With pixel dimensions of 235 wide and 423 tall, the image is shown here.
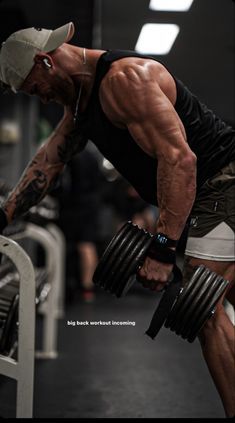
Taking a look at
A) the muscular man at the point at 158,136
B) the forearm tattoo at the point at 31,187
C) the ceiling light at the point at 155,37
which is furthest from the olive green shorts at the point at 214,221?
the forearm tattoo at the point at 31,187

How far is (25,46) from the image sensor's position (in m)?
2.15

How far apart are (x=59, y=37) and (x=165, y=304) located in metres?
0.91

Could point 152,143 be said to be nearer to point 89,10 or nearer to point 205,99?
point 205,99

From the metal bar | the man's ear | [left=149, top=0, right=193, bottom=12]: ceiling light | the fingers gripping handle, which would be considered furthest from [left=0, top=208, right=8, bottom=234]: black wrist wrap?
[left=149, top=0, right=193, bottom=12]: ceiling light

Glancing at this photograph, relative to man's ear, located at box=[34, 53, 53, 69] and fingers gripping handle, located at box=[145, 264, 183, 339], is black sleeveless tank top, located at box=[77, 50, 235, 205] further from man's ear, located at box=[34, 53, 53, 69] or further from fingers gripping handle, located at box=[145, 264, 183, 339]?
fingers gripping handle, located at box=[145, 264, 183, 339]

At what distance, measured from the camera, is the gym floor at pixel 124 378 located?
2.58 m

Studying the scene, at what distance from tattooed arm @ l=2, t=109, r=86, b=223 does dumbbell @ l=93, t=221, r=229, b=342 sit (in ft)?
1.91

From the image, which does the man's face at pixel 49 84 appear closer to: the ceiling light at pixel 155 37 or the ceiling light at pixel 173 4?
the ceiling light at pixel 155 37

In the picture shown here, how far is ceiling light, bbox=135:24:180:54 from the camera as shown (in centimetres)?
230

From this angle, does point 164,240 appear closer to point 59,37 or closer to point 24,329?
point 24,329

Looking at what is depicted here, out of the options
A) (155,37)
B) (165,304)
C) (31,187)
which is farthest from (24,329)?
(155,37)

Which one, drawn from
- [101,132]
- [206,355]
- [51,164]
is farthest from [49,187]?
[206,355]

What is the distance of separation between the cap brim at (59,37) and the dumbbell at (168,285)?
2.05ft

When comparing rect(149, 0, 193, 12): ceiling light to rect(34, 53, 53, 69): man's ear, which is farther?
rect(149, 0, 193, 12): ceiling light
